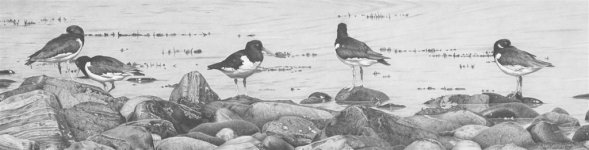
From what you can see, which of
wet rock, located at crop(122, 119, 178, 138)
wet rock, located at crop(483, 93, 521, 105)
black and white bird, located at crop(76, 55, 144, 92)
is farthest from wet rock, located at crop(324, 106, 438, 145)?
black and white bird, located at crop(76, 55, 144, 92)

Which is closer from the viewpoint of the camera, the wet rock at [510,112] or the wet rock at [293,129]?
the wet rock at [293,129]

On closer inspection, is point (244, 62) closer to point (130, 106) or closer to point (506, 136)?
point (130, 106)

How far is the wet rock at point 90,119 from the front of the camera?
12094mm

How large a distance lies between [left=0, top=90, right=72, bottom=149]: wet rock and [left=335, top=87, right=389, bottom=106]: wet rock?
194 inches

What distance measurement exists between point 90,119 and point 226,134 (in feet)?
5.71

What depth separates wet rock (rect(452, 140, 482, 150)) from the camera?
11.0 m

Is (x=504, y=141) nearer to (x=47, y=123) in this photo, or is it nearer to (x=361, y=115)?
(x=361, y=115)

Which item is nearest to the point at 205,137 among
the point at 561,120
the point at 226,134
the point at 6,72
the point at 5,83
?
the point at 226,134

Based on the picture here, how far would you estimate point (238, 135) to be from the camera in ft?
39.6

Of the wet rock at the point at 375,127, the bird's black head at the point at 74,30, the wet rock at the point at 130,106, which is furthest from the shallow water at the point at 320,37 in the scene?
the wet rock at the point at 375,127

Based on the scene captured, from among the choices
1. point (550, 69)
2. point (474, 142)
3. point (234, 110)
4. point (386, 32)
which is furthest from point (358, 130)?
point (386, 32)

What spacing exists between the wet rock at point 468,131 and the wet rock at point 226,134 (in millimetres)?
2667

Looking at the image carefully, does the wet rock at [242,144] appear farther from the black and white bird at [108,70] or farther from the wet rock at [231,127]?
the black and white bird at [108,70]

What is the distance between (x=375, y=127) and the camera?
11.7 metres
